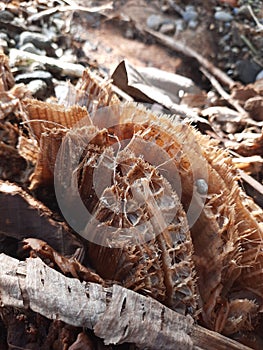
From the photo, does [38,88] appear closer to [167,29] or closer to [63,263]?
[63,263]

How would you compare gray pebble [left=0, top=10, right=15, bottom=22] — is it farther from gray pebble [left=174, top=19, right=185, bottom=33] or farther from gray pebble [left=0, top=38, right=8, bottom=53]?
gray pebble [left=174, top=19, right=185, bottom=33]

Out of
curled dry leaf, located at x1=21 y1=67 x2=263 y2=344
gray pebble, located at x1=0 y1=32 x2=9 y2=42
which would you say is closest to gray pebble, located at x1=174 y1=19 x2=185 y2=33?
gray pebble, located at x1=0 y1=32 x2=9 y2=42

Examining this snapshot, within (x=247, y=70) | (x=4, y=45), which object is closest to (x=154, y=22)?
(x=247, y=70)

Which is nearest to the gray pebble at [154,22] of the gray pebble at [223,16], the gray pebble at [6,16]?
the gray pebble at [223,16]

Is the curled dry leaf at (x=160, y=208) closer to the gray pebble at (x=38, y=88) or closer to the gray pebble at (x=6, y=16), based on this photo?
the gray pebble at (x=38, y=88)

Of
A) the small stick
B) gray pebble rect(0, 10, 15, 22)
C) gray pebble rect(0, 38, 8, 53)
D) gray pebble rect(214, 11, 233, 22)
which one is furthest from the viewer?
gray pebble rect(214, 11, 233, 22)
